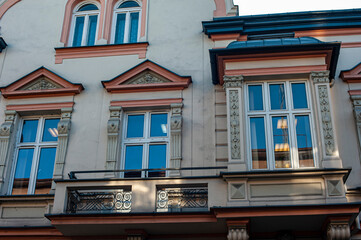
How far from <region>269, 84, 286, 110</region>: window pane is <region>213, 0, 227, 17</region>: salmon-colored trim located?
348 centimetres

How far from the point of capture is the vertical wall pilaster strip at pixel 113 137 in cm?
1318

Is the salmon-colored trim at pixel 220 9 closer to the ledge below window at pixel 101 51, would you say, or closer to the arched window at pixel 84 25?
the ledge below window at pixel 101 51

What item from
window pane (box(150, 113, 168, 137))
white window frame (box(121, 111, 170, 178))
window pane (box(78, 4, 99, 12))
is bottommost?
white window frame (box(121, 111, 170, 178))

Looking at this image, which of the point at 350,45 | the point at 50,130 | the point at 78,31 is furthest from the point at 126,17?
the point at 350,45

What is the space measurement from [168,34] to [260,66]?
11.8ft

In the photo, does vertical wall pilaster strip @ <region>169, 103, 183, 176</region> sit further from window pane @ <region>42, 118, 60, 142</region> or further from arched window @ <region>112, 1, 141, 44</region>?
window pane @ <region>42, 118, 60, 142</region>

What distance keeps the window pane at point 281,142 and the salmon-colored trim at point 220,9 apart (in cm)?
437

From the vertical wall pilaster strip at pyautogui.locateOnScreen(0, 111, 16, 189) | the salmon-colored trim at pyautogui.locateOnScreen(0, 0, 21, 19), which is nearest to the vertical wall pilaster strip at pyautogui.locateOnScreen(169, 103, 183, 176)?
the vertical wall pilaster strip at pyautogui.locateOnScreen(0, 111, 16, 189)

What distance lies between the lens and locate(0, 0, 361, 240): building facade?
444 inches

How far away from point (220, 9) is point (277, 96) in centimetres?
404

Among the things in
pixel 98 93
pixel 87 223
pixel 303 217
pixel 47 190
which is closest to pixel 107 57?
pixel 98 93

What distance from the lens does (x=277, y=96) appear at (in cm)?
1285

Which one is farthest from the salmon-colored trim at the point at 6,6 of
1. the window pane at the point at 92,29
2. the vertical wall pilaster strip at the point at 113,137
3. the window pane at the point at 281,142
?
the window pane at the point at 281,142

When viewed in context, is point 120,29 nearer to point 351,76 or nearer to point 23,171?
point 23,171
